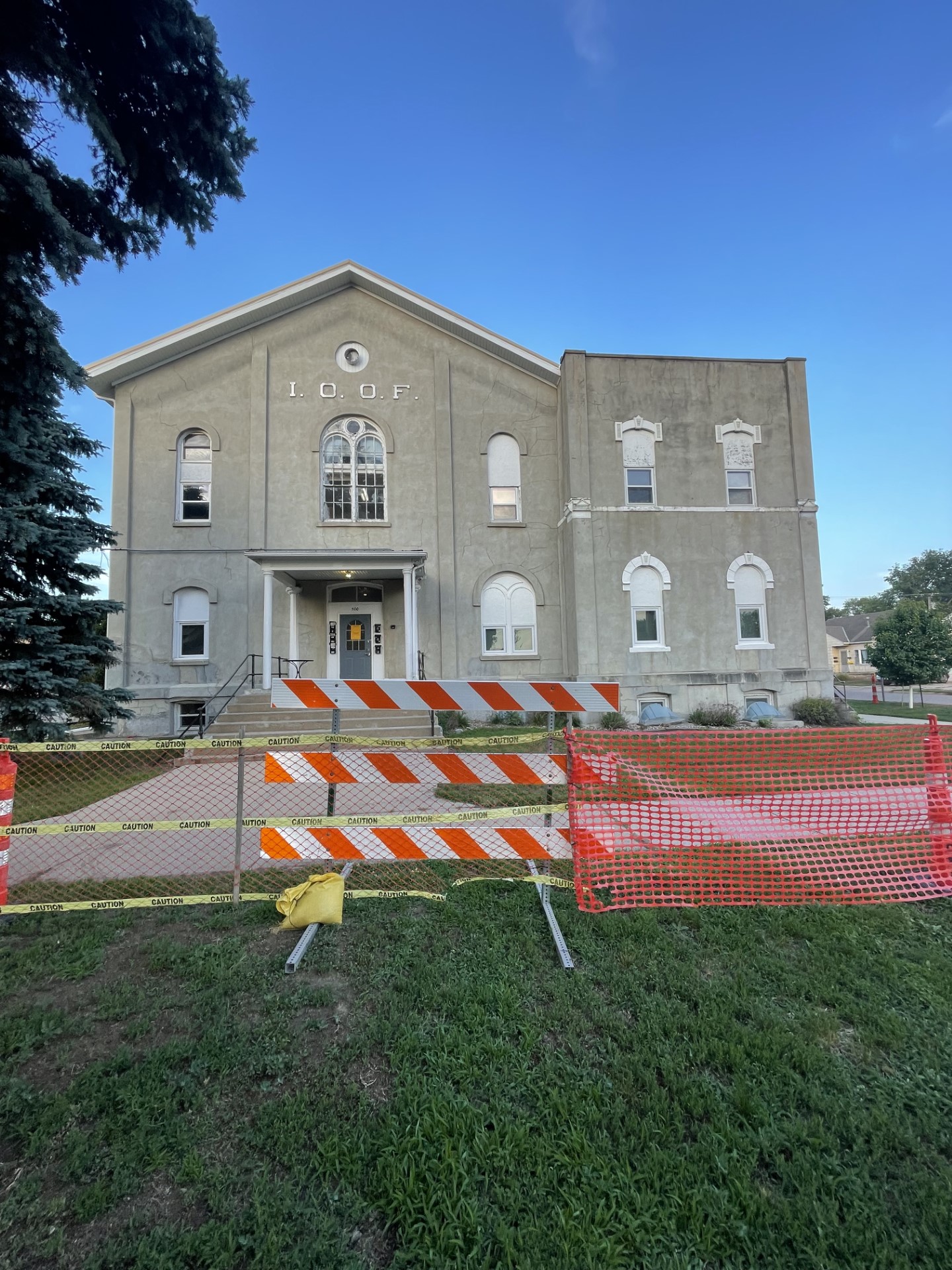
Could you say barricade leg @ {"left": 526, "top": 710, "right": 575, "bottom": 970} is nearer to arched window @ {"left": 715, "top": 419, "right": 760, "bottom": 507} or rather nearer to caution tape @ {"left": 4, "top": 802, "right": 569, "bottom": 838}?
caution tape @ {"left": 4, "top": 802, "right": 569, "bottom": 838}

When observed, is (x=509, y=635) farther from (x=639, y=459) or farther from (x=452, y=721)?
(x=639, y=459)

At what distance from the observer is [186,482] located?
1536 centimetres

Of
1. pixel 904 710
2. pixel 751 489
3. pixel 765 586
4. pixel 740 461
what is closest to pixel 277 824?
pixel 765 586

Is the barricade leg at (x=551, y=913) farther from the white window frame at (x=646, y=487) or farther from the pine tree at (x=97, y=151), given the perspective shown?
the white window frame at (x=646, y=487)

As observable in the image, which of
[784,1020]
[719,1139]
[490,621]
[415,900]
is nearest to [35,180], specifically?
[415,900]

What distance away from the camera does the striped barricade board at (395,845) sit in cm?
412

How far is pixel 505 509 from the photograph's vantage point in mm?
16453

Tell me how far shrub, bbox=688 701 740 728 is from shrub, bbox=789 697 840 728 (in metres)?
1.73

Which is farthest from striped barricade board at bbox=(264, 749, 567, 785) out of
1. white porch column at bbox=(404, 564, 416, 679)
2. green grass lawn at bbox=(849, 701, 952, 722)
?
green grass lawn at bbox=(849, 701, 952, 722)

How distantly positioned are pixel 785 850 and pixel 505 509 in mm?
12864

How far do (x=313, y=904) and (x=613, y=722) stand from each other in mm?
11617

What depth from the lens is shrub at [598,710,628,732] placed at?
568 inches

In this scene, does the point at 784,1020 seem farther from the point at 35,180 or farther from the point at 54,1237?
the point at 35,180

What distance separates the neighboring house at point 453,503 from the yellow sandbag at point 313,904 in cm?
1069
